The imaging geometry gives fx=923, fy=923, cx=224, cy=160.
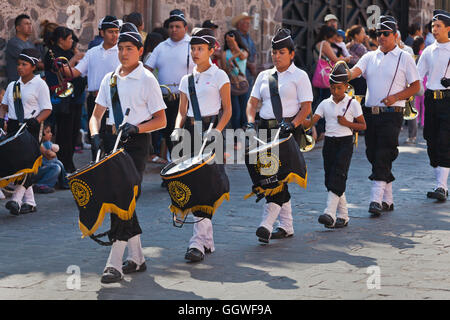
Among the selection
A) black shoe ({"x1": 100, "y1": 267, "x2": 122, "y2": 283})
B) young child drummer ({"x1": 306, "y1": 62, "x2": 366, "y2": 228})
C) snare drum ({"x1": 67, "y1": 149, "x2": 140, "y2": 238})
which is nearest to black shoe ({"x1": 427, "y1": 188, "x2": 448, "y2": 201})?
young child drummer ({"x1": 306, "y1": 62, "x2": 366, "y2": 228})

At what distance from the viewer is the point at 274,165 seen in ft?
24.7

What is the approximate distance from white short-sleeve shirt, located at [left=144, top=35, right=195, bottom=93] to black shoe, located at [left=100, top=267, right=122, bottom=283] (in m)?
5.05

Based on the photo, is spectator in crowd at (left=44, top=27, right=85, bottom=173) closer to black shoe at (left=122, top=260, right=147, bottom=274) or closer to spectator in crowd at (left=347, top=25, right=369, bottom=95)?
black shoe at (left=122, top=260, right=147, bottom=274)

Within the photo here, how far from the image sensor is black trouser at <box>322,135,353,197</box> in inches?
325

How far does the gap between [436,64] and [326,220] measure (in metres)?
2.82

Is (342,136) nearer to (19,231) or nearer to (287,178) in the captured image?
(287,178)

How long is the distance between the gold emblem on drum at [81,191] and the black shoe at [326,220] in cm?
268

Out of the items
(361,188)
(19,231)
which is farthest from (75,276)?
(361,188)

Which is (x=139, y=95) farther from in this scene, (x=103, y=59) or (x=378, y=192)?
(x=103, y=59)

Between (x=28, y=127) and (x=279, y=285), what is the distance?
13.7 ft

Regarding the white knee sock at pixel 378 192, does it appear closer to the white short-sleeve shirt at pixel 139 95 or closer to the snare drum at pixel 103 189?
the white short-sleeve shirt at pixel 139 95

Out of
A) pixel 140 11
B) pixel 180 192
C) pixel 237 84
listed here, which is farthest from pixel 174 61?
pixel 180 192

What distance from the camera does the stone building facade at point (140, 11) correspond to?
39.8 feet

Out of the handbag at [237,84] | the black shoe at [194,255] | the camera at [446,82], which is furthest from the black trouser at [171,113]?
the black shoe at [194,255]
